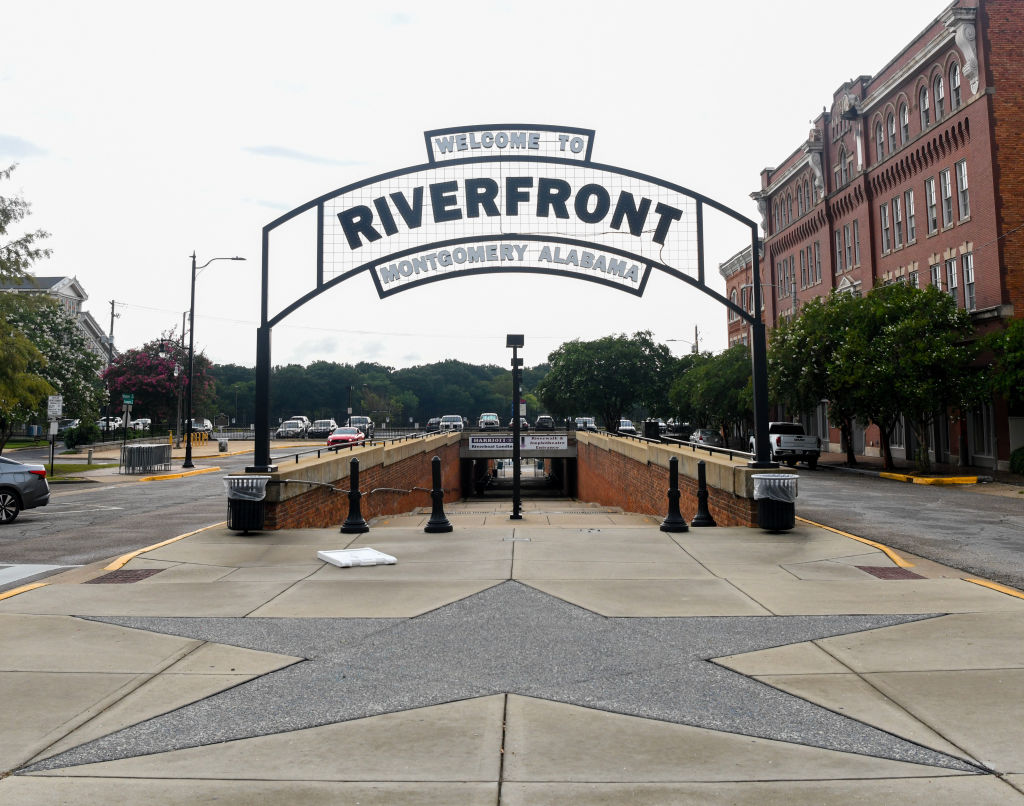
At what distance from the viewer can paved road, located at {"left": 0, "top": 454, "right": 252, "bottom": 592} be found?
1182 cm

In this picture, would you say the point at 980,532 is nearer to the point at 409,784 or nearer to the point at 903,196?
the point at 409,784

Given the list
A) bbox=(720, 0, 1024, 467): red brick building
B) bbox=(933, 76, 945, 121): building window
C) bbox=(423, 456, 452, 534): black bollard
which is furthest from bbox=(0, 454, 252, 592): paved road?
bbox=(933, 76, 945, 121): building window

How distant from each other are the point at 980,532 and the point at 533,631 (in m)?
10.6

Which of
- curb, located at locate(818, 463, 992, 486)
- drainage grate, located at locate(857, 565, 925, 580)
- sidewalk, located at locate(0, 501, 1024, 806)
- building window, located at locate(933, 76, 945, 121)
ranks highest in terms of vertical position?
building window, located at locate(933, 76, 945, 121)

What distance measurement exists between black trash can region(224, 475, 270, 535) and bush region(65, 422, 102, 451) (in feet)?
126

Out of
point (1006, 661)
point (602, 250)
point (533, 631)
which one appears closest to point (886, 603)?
point (1006, 661)

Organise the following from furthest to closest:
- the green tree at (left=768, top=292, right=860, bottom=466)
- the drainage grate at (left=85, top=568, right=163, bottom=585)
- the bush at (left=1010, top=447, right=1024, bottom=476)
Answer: the green tree at (left=768, top=292, right=860, bottom=466) < the bush at (left=1010, top=447, right=1024, bottom=476) < the drainage grate at (left=85, top=568, right=163, bottom=585)

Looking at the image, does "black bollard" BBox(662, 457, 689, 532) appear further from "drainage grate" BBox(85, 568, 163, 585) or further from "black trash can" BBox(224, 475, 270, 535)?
"drainage grate" BBox(85, 568, 163, 585)

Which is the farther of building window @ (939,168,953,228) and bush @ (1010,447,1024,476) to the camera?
building window @ (939,168,953,228)

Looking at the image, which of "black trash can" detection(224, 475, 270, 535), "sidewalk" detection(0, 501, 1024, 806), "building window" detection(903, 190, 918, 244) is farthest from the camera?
"building window" detection(903, 190, 918, 244)

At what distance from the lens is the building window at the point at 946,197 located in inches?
1351

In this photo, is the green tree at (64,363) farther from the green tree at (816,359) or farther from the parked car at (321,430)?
the green tree at (816,359)

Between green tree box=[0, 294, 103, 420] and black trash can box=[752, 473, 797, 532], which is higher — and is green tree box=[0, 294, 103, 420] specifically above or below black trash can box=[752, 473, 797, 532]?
above

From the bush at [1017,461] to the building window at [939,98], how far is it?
1485 centimetres
